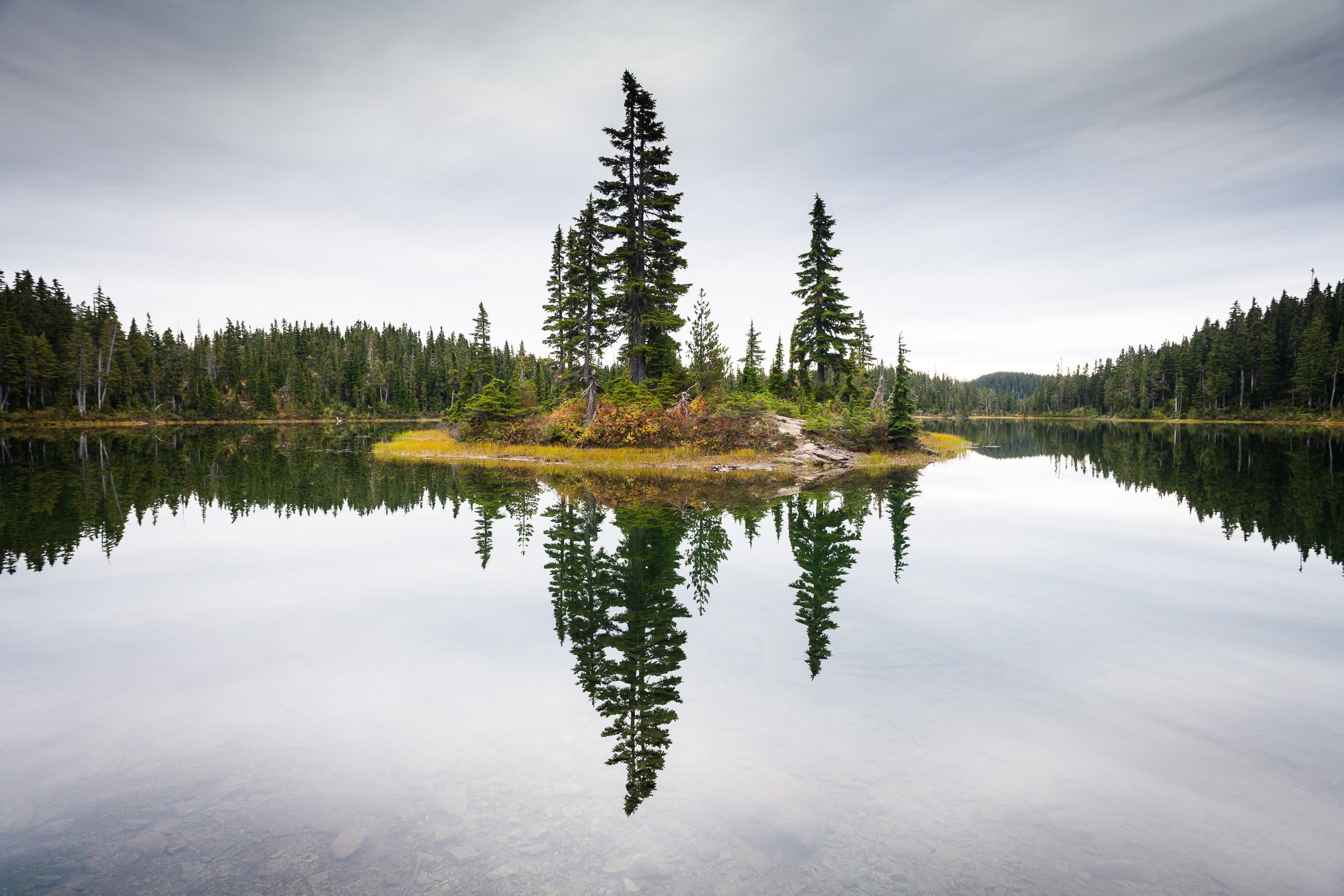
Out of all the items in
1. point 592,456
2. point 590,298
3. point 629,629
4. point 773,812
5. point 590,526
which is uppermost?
point 590,298

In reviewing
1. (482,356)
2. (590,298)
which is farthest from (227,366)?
(590,298)

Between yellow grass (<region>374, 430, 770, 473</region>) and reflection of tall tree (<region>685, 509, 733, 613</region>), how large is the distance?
13.9 metres

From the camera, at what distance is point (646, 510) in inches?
810

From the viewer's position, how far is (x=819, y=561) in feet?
46.9

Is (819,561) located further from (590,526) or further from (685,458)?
(685,458)

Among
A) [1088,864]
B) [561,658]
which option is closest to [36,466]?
[561,658]

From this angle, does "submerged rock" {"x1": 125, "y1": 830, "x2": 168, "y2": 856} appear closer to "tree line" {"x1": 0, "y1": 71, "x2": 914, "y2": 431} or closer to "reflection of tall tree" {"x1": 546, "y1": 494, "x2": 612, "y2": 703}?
"reflection of tall tree" {"x1": 546, "y1": 494, "x2": 612, "y2": 703}

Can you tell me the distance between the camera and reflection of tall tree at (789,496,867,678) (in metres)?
9.73

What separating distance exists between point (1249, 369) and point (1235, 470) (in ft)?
337

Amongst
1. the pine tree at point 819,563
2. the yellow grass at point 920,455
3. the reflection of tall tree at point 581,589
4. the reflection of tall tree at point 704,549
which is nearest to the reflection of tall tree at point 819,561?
the pine tree at point 819,563

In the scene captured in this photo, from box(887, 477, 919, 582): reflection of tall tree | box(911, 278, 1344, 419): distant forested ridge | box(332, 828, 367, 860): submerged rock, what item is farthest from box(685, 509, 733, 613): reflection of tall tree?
box(911, 278, 1344, 419): distant forested ridge

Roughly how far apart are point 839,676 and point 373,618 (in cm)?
809

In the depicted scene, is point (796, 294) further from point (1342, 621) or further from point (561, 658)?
point (561, 658)

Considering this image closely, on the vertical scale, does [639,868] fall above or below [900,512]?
below
